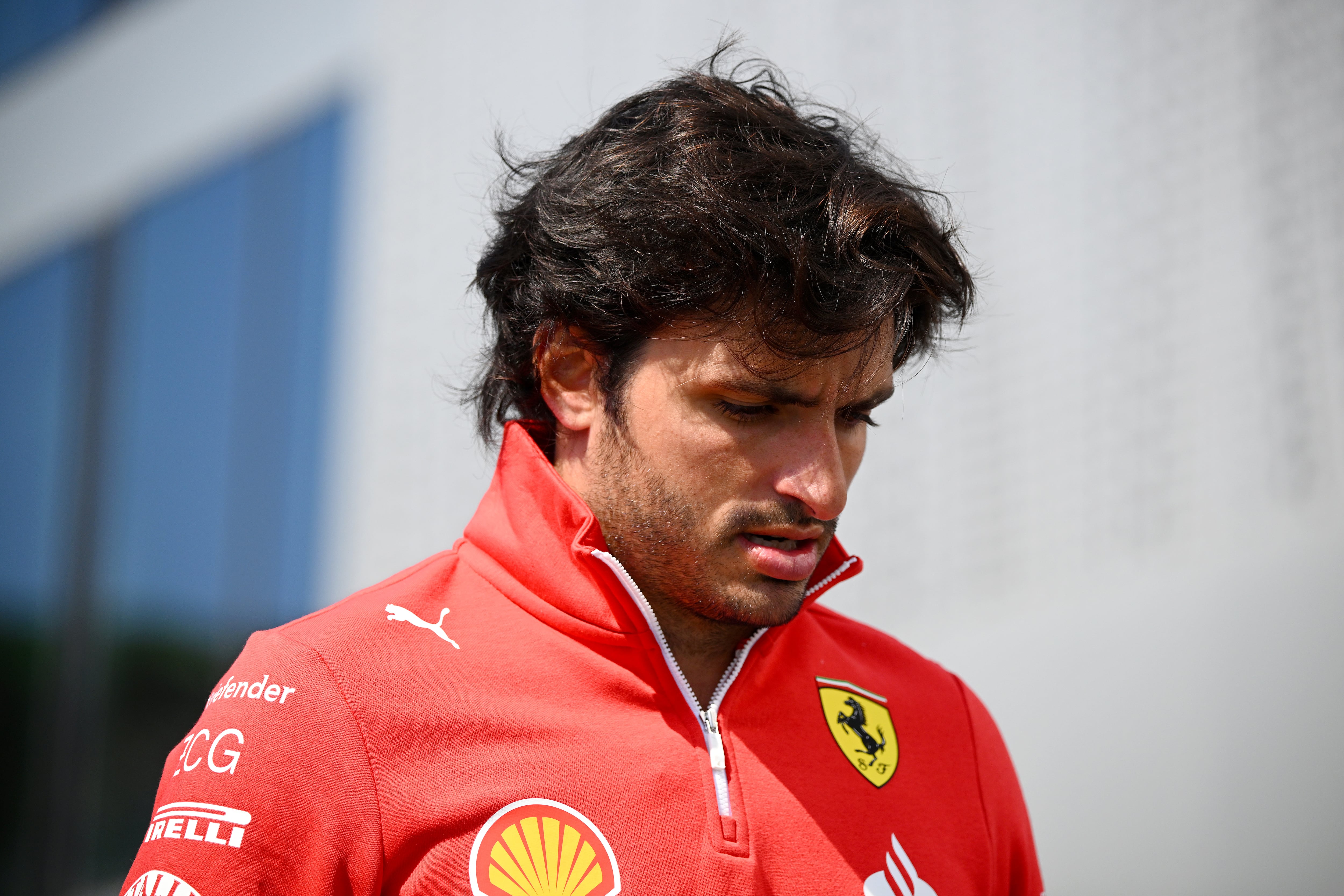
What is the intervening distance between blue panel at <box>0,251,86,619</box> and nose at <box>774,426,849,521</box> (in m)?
5.88

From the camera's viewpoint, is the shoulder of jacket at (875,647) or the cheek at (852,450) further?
the shoulder of jacket at (875,647)

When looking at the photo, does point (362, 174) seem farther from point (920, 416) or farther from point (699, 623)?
point (699, 623)

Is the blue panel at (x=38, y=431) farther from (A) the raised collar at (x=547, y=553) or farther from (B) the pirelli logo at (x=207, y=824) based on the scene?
(B) the pirelli logo at (x=207, y=824)

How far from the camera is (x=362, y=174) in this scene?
5316 mm

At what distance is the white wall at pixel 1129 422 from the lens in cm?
294

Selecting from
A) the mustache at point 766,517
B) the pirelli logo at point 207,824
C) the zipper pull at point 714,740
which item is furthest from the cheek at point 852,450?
the pirelli logo at point 207,824

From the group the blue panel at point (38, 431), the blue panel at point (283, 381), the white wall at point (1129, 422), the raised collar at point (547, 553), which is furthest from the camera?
the blue panel at point (38, 431)

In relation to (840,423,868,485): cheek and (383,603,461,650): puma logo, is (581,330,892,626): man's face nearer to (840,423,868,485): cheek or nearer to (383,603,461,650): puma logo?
(840,423,868,485): cheek

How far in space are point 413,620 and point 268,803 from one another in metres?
0.29

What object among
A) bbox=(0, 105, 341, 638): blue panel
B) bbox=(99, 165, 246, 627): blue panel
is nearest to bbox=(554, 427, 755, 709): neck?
bbox=(0, 105, 341, 638): blue panel

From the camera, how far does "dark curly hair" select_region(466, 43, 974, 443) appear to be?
53.1 inches

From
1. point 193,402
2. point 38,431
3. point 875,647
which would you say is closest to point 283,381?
point 193,402

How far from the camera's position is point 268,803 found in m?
1.01

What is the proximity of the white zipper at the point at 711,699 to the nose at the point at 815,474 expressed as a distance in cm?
22
